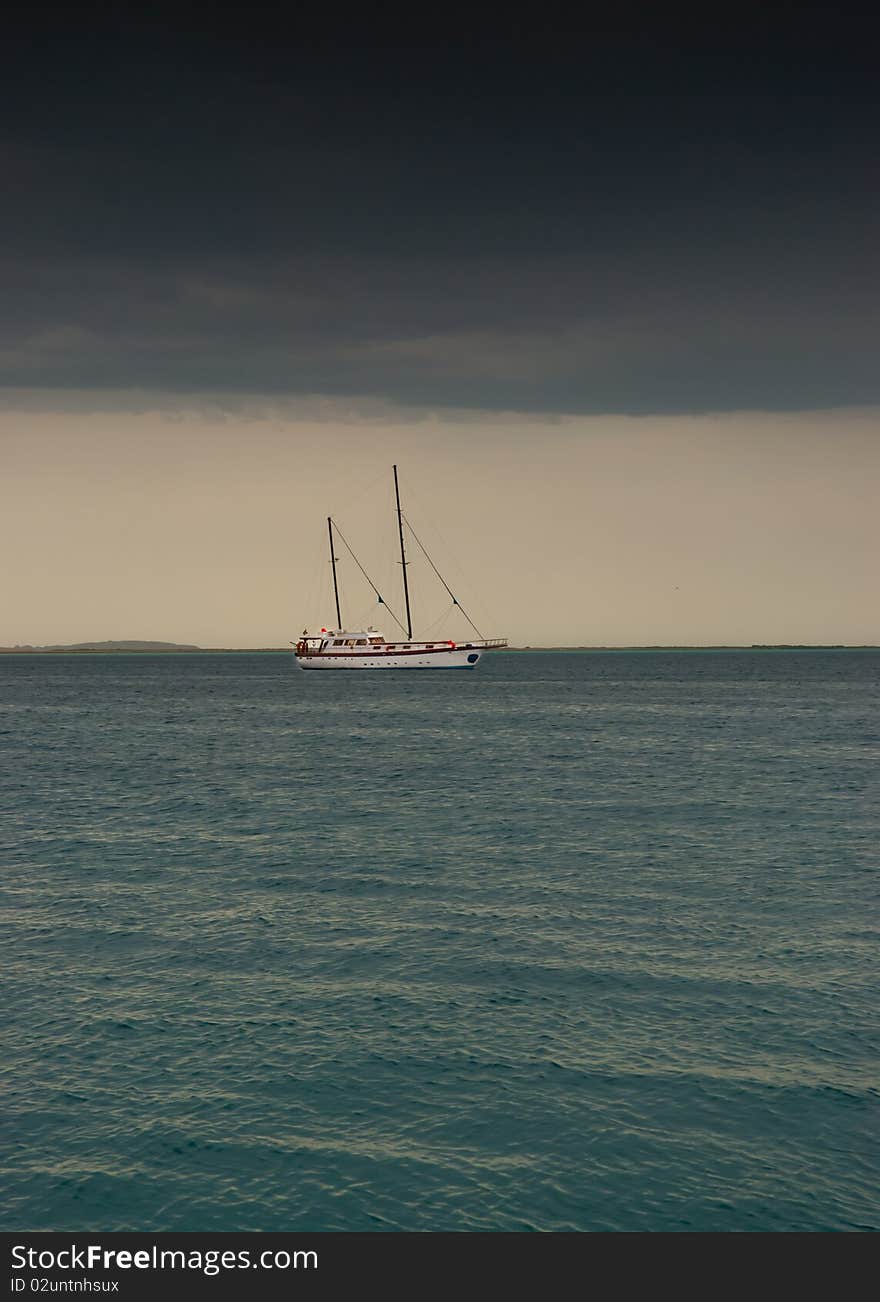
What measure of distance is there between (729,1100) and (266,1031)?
953cm

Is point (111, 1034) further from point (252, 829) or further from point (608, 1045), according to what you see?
point (252, 829)

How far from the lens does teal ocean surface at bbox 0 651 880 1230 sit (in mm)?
14281

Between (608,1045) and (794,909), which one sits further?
(794,909)

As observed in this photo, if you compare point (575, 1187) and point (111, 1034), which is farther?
point (111, 1034)

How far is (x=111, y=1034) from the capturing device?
19812 millimetres

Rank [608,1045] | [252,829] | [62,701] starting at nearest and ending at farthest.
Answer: [608,1045], [252,829], [62,701]

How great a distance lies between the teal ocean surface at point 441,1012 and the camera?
14281mm

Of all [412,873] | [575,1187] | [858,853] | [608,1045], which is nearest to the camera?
[575,1187]

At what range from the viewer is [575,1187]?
1420 centimetres

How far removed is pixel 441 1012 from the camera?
68.9ft

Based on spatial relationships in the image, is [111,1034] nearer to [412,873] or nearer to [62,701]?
[412,873]
